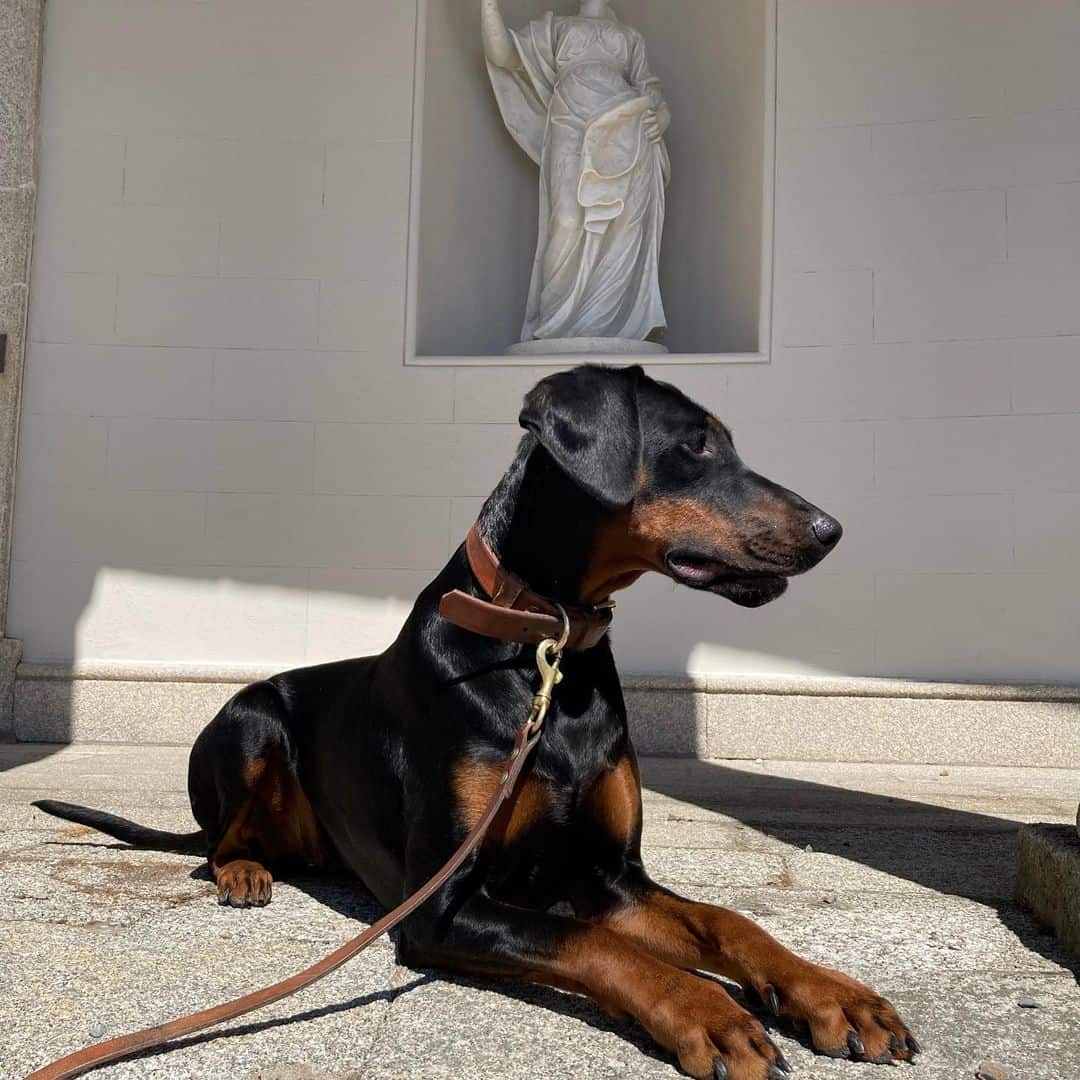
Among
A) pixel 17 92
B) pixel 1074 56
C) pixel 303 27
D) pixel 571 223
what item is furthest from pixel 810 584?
pixel 17 92

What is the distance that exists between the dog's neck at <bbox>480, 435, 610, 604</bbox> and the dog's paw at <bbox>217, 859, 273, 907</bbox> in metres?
0.99

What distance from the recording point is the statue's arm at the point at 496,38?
6.41 metres

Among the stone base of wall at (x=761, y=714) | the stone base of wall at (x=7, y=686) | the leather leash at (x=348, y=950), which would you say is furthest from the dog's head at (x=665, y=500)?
the stone base of wall at (x=7, y=686)

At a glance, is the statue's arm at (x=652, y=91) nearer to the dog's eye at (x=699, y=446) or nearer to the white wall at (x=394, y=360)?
the white wall at (x=394, y=360)

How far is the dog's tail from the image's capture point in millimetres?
3207

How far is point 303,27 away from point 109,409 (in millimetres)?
2185

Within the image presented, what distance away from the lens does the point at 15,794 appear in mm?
4262

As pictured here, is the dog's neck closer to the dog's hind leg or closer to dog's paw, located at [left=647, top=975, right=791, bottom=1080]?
dog's paw, located at [left=647, top=975, right=791, bottom=1080]

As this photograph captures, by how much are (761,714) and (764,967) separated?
385 centimetres

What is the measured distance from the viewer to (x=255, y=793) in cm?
289

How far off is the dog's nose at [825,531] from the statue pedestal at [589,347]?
13.2ft

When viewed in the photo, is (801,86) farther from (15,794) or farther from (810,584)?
(15,794)

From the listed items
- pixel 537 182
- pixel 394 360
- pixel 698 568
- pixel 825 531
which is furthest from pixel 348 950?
pixel 537 182

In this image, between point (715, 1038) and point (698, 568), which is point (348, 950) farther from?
point (698, 568)
